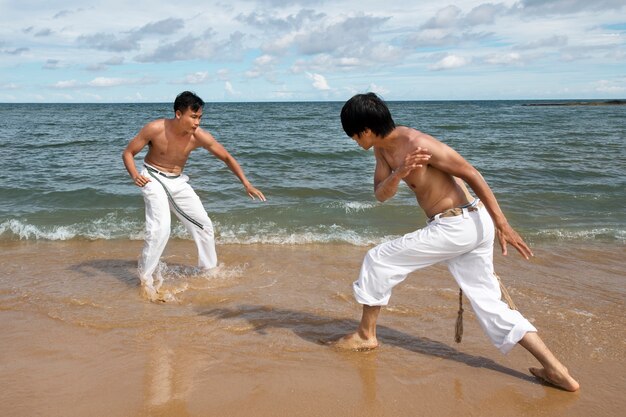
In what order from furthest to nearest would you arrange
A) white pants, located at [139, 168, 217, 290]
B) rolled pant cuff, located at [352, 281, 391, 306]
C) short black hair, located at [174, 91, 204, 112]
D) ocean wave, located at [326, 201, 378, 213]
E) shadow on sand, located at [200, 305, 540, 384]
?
ocean wave, located at [326, 201, 378, 213] < white pants, located at [139, 168, 217, 290] < short black hair, located at [174, 91, 204, 112] < shadow on sand, located at [200, 305, 540, 384] < rolled pant cuff, located at [352, 281, 391, 306]

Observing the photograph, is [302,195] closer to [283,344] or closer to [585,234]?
[585,234]

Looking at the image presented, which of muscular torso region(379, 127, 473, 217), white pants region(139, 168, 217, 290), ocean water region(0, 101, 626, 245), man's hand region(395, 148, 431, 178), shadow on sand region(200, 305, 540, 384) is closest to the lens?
man's hand region(395, 148, 431, 178)

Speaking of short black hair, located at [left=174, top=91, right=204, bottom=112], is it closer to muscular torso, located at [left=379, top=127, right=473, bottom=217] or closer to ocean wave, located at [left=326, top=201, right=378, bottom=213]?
muscular torso, located at [left=379, top=127, right=473, bottom=217]

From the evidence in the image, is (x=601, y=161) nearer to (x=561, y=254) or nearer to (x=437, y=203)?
(x=561, y=254)

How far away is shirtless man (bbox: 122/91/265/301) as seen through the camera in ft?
16.6

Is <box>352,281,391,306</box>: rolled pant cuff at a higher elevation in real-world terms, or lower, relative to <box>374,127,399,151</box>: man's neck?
lower

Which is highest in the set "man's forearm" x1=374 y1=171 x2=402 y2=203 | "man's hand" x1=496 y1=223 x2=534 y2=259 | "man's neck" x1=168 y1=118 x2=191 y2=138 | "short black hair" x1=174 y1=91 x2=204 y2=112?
"short black hair" x1=174 y1=91 x2=204 y2=112

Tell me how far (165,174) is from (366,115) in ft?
9.06

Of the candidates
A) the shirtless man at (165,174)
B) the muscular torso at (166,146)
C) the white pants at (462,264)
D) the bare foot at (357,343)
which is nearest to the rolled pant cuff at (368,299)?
the white pants at (462,264)

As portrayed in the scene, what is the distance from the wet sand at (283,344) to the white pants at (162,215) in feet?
1.00

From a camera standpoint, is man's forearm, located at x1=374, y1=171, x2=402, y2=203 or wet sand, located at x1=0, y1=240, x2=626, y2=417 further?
man's forearm, located at x1=374, y1=171, x2=402, y2=203

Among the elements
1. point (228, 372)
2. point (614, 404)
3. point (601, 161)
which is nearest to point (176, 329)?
point (228, 372)

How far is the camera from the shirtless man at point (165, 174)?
506 cm

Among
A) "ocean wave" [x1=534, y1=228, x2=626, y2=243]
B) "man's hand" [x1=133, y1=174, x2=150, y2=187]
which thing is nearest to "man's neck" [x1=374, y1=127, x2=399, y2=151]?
"man's hand" [x1=133, y1=174, x2=150, y2=187]
